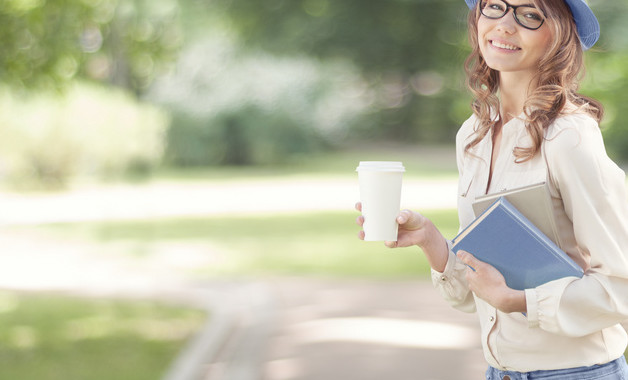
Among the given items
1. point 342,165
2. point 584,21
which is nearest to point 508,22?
point 584,21

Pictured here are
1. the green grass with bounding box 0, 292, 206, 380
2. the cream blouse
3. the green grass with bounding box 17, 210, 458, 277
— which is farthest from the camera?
the green grass with bounding box 17, 210, 458, 277

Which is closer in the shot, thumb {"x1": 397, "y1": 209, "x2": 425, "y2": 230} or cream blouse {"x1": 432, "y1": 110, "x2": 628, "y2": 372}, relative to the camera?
cream blouse {"x1": 432, "y1": 110, "x2": 628, "y2": 372}

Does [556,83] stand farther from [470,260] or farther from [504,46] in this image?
[470,260]

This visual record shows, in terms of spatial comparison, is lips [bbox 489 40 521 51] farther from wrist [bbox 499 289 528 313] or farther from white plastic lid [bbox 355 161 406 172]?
wrist [bbox 499 289 528 313]

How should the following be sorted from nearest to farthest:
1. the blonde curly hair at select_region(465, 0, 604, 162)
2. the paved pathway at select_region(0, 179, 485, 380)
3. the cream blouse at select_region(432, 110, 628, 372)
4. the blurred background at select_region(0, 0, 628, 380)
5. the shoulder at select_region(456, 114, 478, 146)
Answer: the cream blouse at select_region(432, 110, 628, 372)
the blonde curly hair at select_region(465, 0, 604, 162)
the shoulder at select_region(456, 114, 478, 146)
the paved pathway at select_region(0, 179, 485, 380)
the blurred background at select_region(0, 0, 628, 380)

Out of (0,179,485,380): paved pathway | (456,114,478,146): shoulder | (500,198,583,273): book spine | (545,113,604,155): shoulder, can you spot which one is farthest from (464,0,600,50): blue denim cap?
(0,179,485,380): paved pathway

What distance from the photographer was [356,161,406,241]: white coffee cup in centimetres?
222

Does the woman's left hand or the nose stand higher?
the nose

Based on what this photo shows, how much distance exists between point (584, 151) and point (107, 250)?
43.1ft

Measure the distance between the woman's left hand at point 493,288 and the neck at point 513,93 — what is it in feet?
1.32

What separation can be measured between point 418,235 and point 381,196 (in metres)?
0.19

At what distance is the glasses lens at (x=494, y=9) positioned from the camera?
2260 millimetres

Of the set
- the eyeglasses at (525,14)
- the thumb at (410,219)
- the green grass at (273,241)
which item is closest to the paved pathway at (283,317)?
the green grass at (273,241)

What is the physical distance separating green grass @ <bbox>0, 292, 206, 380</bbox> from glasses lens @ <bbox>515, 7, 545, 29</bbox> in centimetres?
509
